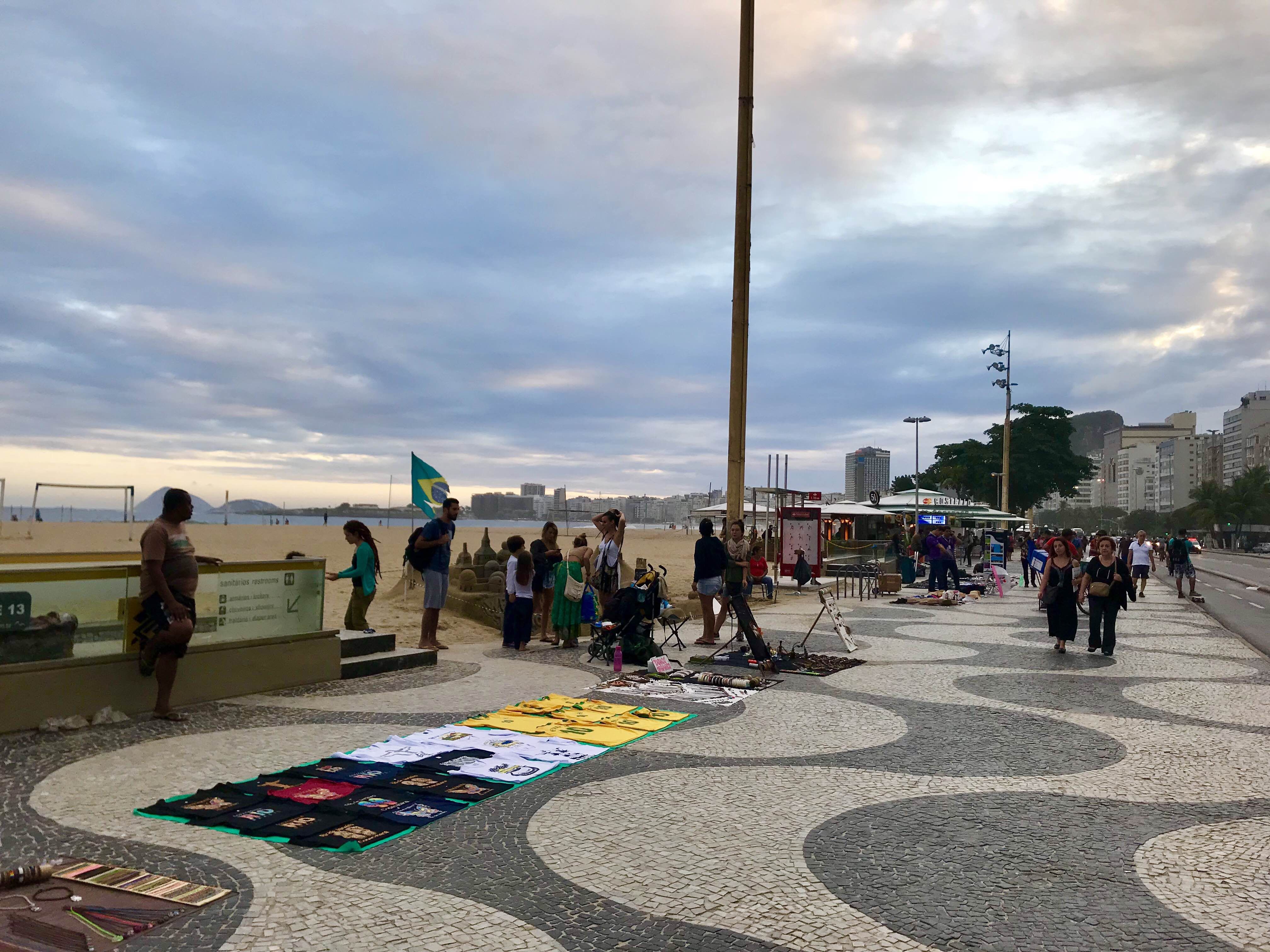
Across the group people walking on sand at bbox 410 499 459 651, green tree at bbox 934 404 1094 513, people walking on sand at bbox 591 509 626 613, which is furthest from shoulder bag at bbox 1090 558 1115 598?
green tree at bbox 934 404 1094 513

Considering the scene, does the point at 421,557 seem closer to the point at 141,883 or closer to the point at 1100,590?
the point at 141,883

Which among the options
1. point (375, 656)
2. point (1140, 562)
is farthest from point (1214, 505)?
point (375, 656)

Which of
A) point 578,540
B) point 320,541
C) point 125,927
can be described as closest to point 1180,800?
point 125,927

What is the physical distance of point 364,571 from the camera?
35.9ft

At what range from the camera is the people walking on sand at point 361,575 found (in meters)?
10.9

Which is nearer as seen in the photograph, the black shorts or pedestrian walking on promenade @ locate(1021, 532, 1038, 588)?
the black shorts

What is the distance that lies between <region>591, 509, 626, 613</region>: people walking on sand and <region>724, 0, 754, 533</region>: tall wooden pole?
3.79m

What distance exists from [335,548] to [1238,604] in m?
40.1

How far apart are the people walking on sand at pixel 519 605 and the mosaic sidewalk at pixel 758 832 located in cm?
328

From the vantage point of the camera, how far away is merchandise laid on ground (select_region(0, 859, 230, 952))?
331 cm

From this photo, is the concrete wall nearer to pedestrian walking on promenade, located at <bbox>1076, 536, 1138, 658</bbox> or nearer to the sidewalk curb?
pedestrian walking on promenade, located at <bbox>1076, 536, 1138, 658</bbox>

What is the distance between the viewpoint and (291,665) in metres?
8.80

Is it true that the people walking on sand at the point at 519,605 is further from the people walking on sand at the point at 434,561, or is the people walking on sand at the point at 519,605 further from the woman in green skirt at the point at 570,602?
the people walking on sand at the point at 434,561

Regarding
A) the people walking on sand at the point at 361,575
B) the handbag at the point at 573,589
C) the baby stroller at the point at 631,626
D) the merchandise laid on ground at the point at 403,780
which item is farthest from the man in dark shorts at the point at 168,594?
the handbag at the point at 573,589
